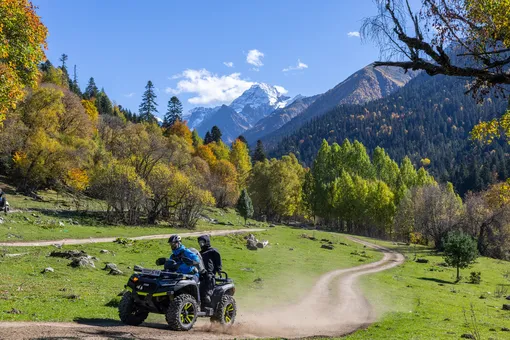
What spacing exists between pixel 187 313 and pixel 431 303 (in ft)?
69.2

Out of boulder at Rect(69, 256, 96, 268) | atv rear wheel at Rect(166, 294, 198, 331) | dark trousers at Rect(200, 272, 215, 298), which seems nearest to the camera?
atv rear wheel at Rect(166, 294, 198, 331)

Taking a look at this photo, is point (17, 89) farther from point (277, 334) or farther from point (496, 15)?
point (496, 15)

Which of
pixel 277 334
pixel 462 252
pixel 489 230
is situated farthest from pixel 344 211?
pixel 277 334

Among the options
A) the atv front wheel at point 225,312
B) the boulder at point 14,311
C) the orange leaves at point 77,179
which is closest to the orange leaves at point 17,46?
the boulder at point 14,311

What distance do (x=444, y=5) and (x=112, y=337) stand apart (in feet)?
39.1

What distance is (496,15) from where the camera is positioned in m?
10.3

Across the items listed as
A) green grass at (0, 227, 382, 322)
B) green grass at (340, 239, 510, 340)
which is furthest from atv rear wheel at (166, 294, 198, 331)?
green grass at (340, 239, 510, 340)

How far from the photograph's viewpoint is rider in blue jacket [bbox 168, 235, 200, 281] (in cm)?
1299

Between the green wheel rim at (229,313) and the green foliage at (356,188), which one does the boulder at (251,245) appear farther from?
the green foliage at (356,188)

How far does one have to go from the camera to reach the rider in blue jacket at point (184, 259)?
1299cm

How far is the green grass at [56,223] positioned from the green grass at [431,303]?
26727 millimetres

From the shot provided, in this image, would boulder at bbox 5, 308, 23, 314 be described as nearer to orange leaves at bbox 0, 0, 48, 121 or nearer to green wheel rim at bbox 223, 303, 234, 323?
green wheel rim at bbox 223, 303, 234, 323

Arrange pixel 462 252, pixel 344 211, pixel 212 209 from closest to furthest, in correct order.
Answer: pixel 462 252 → pixel 212 209 → pixel 344 211

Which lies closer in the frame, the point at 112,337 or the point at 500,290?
the point at 112,337
